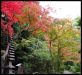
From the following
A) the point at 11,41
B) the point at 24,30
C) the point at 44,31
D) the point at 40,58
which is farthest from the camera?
the point at 24,30

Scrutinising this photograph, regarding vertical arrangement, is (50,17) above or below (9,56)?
above

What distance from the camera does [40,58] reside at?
8.43 metres

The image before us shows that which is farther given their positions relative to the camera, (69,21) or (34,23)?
(34,23)

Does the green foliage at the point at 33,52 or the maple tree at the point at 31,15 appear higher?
the maple tree at the point at 31,15

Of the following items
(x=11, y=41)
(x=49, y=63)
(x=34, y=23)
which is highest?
(x=34, y=23)

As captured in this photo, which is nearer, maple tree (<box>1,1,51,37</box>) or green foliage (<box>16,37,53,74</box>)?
green foliage (<box>16,37,53,74</box>)

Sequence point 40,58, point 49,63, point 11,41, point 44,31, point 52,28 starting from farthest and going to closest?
point 11,41 → point 44,31 → point 52,28 → point 40,58 → point 49,63

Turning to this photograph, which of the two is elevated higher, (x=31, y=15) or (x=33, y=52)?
(x=31, y=15)

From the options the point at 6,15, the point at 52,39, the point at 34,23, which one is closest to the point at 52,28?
the point at 52,39

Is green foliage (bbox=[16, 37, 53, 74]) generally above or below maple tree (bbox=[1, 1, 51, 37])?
below

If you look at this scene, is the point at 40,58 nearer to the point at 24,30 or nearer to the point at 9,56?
the point at 9,56

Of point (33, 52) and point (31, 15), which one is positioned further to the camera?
point (31, 15)

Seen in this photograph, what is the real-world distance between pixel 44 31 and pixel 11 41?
1748 mm

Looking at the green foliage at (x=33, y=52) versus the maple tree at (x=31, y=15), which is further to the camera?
the maple tree at (x=31, y=15)
